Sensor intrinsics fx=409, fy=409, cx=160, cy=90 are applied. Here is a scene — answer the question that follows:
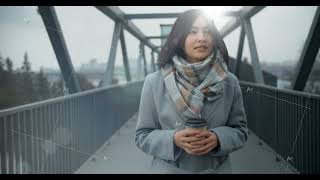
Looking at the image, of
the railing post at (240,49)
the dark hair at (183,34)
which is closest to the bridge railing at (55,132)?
the dark hair at (183,34)

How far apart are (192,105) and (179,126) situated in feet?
0.44

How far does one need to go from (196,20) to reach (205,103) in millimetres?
348

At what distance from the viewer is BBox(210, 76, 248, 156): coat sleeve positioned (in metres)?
1.68

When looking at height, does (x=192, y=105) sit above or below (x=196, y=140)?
above

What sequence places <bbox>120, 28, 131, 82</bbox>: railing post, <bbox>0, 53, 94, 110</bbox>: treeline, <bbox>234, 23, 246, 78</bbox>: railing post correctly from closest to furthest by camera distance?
<bbox>0, 53, 94, 110</bbox>: treeline, <bbox>234, 23, 246, 78</bbox>: railing post, <bbox>120, 28, 131, 82</bbox>: railing post

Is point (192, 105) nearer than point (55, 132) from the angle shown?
Yes

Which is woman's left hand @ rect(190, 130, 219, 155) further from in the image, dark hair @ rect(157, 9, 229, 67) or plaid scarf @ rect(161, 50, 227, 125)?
dark hair @ rect(157, 9, 229, 67)

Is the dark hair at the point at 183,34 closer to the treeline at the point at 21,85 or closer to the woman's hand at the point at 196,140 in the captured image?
the woman's hand at the point at 196,140

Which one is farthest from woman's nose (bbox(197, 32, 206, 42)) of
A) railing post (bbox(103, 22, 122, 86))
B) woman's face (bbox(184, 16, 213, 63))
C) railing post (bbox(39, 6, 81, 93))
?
railing post (bbox(103, 22, 122, 86))

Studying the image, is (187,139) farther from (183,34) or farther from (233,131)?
(183,34)

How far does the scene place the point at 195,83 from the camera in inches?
66.3

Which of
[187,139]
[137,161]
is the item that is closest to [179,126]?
[187,139]

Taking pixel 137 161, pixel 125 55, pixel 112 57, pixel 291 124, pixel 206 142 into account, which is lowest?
pixel 137 161

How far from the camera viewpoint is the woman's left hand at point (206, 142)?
5.27 ft
